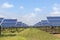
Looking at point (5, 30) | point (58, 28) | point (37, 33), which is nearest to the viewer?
point (37, 33)

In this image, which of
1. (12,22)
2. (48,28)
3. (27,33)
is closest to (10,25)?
(12,22)

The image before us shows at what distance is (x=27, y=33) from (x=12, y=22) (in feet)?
65.2

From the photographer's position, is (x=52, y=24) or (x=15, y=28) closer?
(x=52, y=24)

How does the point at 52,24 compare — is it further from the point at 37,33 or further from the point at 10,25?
the point at 37,33

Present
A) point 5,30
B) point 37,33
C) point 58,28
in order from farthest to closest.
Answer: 1. point 5,30
2. point 58,28
3. point 37,33

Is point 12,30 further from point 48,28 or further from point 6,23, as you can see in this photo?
point 48,28

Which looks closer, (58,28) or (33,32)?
(33,32)

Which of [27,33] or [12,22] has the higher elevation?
[12,22]

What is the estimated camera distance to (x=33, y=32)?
84.7 ft

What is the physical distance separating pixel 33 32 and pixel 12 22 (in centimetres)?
2028

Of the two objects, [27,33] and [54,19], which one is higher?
[54,19]

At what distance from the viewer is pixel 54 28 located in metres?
40.9

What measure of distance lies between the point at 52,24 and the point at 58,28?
1992mm

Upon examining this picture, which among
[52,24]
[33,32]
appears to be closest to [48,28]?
[52,24]
